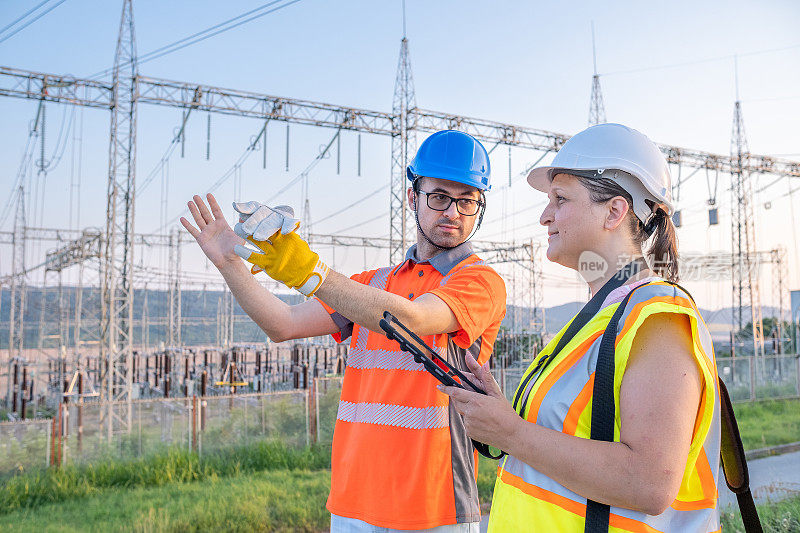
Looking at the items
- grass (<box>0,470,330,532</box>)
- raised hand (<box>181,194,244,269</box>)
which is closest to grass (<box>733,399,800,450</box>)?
grass (<box>0,470,330,532</box>)

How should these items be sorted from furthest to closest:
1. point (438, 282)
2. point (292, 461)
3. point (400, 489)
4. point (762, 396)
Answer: point (762, 396)
point (292, 461)
point (438, 282)
point (400, 489)

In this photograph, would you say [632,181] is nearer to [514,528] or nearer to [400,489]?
[514,528]

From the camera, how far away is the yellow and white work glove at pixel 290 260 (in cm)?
157

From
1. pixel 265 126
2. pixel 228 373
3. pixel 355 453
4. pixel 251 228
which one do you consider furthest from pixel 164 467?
pixel 228 373

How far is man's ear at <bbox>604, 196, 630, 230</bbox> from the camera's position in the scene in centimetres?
141

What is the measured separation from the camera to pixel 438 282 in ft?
7.41

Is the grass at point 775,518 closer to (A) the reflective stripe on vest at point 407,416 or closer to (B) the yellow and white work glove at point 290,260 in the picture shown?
(A) the reflective stripe on vest at point 407,416

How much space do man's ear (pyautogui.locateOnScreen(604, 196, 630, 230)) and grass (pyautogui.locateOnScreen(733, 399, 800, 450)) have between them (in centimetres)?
796

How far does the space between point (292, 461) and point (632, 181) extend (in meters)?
7.21

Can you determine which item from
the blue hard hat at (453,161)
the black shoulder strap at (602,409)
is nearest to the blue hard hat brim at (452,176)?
the blue hard hat at (453,161)

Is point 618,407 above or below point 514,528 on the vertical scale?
above

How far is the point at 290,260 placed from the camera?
5.19ft

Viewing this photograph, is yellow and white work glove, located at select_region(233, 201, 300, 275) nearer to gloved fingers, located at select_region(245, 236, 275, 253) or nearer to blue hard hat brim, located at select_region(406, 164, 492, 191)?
gloved fingers, located at select_region(245, 236, 275, 253)

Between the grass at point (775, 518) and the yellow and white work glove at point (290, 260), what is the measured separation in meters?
4.31
